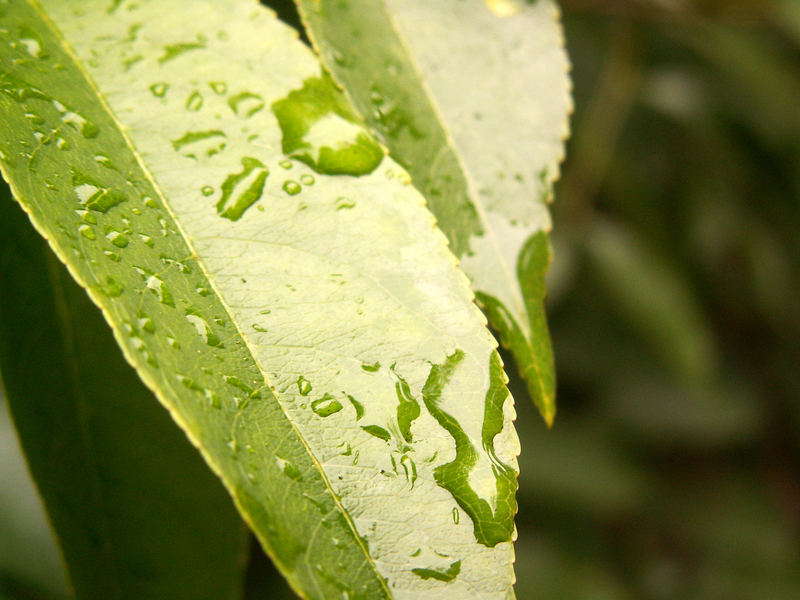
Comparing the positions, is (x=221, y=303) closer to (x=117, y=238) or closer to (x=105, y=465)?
(x=117, y=238)

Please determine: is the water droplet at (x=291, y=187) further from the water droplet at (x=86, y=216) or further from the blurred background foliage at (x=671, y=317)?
the blurred background foliage at (x=671, y=317)

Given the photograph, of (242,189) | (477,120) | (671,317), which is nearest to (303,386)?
(242,189)

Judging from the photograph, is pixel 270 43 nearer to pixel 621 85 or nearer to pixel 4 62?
pixel 4 62

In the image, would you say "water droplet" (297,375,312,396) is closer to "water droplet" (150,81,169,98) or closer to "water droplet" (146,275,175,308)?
"water droplet" (146,275,175,308)

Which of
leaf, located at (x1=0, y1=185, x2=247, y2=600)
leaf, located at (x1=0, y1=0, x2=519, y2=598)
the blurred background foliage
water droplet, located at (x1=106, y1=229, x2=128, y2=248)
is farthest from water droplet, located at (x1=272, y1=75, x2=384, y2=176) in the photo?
the blurred background foliage

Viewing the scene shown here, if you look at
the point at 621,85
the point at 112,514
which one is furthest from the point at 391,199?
the point at 621,85

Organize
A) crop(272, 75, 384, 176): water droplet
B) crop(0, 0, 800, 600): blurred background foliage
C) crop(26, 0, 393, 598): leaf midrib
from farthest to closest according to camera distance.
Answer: crop(0, 0, 800, 600): blurred background foliage < crop(272, 75, 384, 176): water droplet < crop(26, 0, 393, 598): leaf midrib

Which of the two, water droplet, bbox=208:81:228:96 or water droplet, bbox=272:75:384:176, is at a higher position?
water droplet, bbox=208:81:228:96
